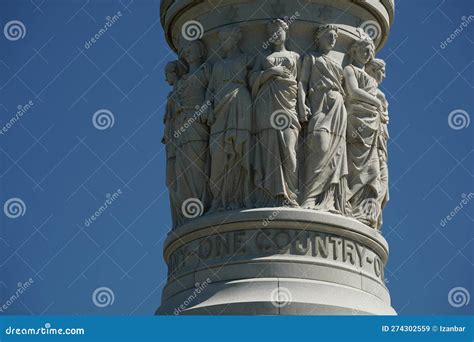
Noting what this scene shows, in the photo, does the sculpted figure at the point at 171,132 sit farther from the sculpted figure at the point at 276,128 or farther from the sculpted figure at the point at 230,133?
the sculpted figure at the point at 276,128

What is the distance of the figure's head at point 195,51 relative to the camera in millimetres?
27078

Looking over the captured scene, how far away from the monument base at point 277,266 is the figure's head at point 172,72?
341 centimetres

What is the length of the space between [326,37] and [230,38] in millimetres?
1980

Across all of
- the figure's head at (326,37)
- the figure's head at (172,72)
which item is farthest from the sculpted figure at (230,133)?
the figure's head at (326,37)

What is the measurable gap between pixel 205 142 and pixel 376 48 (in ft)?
15.6

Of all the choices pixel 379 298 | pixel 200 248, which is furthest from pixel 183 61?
pixel 379 298

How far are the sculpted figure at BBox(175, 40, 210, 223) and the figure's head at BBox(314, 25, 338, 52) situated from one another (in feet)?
7.88

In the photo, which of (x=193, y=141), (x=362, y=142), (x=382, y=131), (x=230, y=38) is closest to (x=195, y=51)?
(x=230, y=38)

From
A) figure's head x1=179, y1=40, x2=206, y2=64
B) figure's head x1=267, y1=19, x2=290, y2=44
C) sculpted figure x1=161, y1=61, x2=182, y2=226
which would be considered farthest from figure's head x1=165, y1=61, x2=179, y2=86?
figure's head x1=267, y1=19, x2=290, y2=44

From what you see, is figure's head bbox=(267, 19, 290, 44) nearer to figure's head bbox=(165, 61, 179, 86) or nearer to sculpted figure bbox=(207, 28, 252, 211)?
sculpted figure bbox=(207, 28, 252, 211)

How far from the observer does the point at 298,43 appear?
87.3 feet

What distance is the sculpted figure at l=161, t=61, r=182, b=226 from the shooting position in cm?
2692

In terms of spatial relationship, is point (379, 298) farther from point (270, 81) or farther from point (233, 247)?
point (270, 81)

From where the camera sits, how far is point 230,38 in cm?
2658
